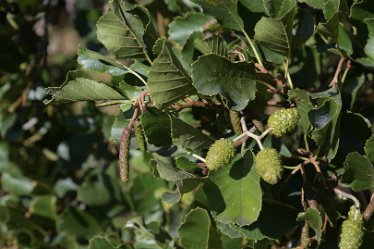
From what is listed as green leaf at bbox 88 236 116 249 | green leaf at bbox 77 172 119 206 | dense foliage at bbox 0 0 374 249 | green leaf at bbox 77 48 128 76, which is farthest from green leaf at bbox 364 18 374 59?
green leaf at bbox 77 172 119 206

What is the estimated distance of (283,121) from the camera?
102cm

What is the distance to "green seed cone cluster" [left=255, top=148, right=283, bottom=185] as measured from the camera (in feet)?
3.19

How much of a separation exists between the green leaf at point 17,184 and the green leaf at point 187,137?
3.60 ft

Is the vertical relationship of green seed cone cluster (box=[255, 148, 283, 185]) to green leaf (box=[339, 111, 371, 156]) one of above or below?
above

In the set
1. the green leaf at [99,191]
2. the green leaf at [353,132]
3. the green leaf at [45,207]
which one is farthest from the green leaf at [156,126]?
the green leaf at [45,207]

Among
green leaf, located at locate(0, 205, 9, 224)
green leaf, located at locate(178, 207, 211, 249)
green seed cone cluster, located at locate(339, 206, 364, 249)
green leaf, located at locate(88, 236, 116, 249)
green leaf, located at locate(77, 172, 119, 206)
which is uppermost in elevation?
green seed cone cluster, located at locate(339, 206, 364, 249)

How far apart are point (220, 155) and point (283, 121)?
4.7 inches

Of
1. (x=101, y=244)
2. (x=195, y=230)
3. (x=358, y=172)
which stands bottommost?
(x=101, y=244)

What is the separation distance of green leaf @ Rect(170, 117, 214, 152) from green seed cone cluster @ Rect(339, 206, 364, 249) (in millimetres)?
270

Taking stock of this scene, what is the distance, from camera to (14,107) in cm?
204

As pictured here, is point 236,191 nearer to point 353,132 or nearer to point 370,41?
point 353,132

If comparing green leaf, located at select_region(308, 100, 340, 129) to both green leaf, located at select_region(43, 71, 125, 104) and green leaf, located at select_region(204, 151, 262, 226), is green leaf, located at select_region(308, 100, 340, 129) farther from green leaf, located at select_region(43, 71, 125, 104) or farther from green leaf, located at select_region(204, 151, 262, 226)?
green leaf, located at select_region(43, 71, 125, 104)

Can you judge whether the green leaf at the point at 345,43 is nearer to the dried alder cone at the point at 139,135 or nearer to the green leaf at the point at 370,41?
the green leaf at the point at 370,41

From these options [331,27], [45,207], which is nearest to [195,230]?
[331,27]
